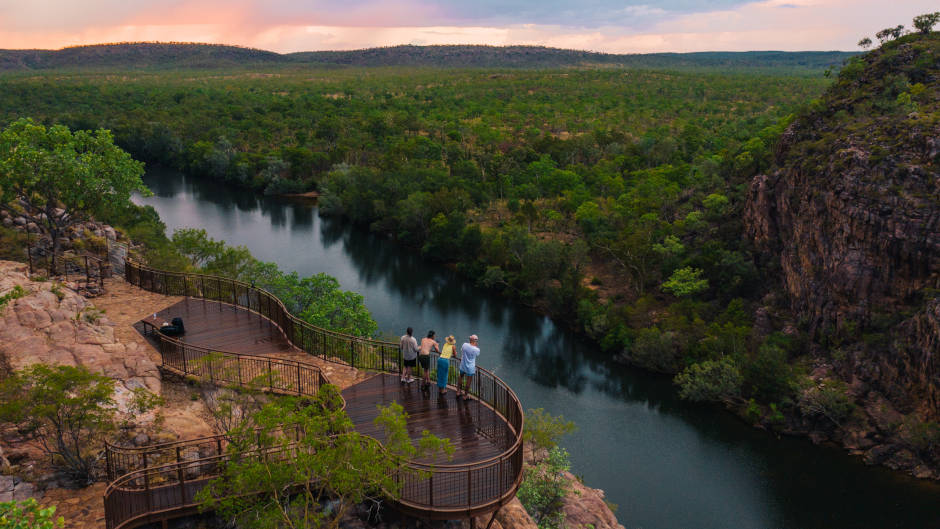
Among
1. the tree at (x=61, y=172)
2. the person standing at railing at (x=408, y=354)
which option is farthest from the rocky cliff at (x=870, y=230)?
the tree at (x=61, y=172)

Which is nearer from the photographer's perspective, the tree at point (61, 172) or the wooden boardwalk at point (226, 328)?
the wooden boardwalk at point (226, 328)

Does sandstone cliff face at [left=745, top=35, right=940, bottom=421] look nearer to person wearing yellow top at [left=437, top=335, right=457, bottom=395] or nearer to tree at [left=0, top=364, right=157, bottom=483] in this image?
person wearing yellow top at [left=437, top=335, right=457, bottom=395]

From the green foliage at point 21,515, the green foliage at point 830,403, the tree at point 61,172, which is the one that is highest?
the tree at point 61,172

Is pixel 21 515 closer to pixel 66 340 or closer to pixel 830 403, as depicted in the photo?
pixel 66 340

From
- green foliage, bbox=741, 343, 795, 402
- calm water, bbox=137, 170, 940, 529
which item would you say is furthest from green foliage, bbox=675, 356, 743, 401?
calm water, bbox=137, 170, 940, 529

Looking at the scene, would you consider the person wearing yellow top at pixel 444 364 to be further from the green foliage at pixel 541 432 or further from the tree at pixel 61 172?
the tree at pixel 61 172

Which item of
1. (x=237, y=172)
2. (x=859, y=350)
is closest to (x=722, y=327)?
(x=859, y=350)
